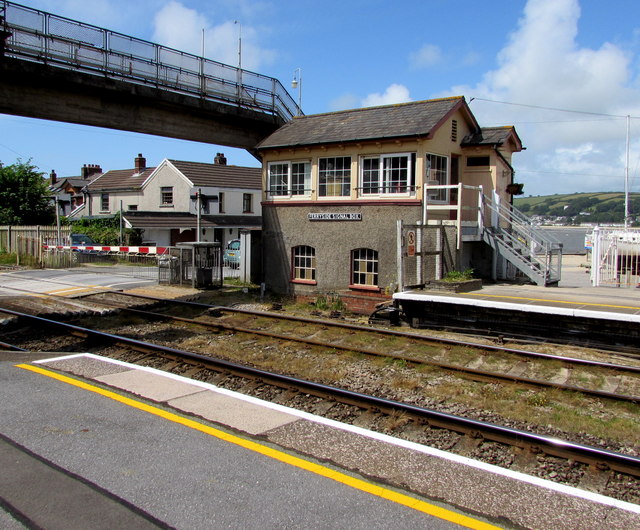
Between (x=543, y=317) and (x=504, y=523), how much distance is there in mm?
8584

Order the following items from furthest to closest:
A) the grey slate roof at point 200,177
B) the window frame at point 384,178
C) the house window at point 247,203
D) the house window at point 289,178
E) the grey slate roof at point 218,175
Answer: the house window at point 247,203 → the grey slate roof at point 200,177 → the grey slate roof at point 218,175 → the house window at point 289,178 → the window frame at point 384,178

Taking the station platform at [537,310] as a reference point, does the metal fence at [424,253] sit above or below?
above

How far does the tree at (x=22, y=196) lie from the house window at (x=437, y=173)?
3189 centimetres

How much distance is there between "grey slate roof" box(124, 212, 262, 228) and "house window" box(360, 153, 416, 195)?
22.6m

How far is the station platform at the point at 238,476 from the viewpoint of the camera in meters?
4.08

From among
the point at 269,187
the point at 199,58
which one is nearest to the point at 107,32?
the point at 199,58

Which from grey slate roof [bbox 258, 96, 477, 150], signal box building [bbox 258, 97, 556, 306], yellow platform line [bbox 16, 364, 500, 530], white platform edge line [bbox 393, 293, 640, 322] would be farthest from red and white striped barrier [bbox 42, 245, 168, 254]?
yellow platform line [bbox 16, 364, 500, 530]

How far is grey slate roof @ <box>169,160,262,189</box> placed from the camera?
42.1m

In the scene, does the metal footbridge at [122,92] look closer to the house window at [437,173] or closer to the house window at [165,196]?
the house window at [437,173]

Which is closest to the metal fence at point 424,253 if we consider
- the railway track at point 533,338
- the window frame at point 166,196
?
the railway track at point 533,338

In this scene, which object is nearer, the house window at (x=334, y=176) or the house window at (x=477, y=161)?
the house window at (x=334, y=176)

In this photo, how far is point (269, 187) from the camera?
2003 cm

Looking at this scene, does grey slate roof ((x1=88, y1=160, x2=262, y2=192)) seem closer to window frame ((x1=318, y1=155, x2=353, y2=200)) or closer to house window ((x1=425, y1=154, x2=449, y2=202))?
window frame ((x1=318, y1=155, x2=353, y2=200))

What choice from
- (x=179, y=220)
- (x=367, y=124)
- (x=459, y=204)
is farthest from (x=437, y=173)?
Answer: (x=179, y=220)
